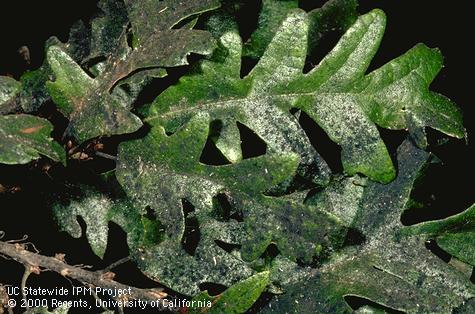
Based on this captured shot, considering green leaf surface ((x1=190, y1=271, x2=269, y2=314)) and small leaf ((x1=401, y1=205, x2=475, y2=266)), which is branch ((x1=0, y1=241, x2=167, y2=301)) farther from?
small leaf ((x1=401, y1=205, x2=475, y2=266))

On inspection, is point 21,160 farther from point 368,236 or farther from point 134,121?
point 368,236

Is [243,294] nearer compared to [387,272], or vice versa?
[243,294]

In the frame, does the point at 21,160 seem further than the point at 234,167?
No

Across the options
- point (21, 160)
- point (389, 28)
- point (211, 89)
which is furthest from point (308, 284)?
point (389, 28)

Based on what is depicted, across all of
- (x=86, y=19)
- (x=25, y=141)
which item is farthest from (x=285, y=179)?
(x=86, y=19)

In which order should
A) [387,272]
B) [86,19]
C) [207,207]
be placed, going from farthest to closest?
[86,19]
[387,272]
[207,207]

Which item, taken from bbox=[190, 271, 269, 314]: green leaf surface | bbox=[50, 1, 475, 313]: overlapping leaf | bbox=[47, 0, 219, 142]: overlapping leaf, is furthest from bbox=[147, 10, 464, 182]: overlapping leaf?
bbox=[190, 271, 269, 314]: green leaf surface

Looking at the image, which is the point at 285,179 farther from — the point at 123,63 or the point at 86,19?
the point at 86,19
